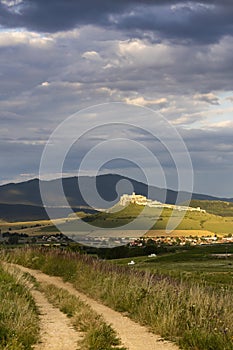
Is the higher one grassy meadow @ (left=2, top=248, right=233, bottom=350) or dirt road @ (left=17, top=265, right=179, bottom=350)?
grassy meadow @ (left=2, top=248, right=233, bottom=350)

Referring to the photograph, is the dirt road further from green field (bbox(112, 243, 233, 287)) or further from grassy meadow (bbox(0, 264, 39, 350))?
green field (bbox(112, 243, 233, 287))

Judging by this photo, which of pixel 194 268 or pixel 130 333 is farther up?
pixel 130 333

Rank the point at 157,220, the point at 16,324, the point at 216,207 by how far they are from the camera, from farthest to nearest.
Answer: the point at 216,207 → the point at 157,220 → the point at 16,324

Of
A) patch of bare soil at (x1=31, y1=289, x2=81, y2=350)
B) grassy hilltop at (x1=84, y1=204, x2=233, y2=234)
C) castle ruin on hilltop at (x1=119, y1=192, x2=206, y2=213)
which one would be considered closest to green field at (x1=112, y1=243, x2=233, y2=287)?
patch of bare soil at (x1=31, y1=289, x2=81, y2=350)

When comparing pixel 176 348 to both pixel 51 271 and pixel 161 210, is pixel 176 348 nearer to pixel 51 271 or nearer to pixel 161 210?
pixel 51 271

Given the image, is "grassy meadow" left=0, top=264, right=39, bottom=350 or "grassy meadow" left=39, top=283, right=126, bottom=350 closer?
"grassy meadow" left=0, top=264, right=39, bottom=350

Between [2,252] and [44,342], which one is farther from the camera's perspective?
[2,252]

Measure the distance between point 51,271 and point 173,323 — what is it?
12802mm

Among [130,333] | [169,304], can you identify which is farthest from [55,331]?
[169,304]

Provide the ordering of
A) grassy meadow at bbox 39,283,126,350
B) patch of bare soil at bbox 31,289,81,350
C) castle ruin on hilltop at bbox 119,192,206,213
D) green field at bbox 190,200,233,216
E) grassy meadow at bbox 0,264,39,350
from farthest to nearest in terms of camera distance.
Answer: green field at bbox 190,200,233,216
castle ruin on hilltop at bbox 119,192,206,213
patch of bare soil at bbox 31,289,81,350
grassy meadow at bbox 39,283,126,350
grassy meadow at bbox 0,264,39,350

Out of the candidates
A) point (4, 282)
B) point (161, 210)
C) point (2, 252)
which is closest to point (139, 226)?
point (161, 210)

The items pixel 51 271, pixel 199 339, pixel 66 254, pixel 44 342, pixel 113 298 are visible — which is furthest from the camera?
pixel 66 254

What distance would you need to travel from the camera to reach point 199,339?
378 inches

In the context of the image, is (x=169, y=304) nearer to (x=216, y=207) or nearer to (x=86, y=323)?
(x=86, y=323)
